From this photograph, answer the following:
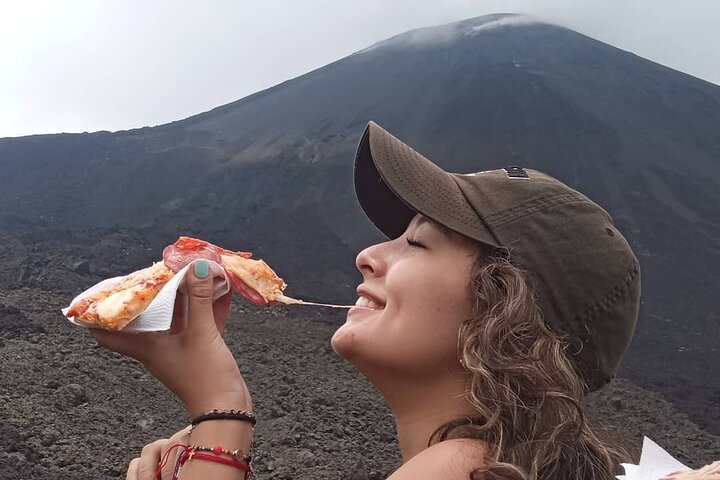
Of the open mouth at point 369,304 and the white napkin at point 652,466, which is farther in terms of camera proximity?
the open mouth at point 369,304

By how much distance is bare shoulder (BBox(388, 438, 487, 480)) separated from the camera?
3.13 ft

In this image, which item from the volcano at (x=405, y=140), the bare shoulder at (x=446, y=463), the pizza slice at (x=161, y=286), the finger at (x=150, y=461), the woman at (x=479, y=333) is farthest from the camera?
the volcano at (x=405, y=140)

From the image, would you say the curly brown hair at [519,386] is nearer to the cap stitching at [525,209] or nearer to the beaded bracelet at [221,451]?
the cap stitching at [525,209]

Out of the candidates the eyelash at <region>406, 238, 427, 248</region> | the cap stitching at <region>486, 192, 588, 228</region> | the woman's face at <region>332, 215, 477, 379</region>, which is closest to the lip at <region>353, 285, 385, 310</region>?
the woman's face at <region>332, 215, 477, 379</region>

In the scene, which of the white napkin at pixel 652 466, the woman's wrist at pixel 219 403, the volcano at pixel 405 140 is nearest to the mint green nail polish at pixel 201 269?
the woman's wrist at pixel 219 403

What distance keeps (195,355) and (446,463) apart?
0.51 m

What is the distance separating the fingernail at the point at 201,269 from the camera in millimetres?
1345

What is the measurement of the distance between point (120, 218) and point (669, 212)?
39.9ft

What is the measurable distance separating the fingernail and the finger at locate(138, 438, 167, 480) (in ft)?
0.97

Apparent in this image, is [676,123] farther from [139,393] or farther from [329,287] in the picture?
[139,393]

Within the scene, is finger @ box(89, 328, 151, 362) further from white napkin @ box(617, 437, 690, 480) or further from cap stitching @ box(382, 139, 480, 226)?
white napkin @ box(617, 437, 690, 480)

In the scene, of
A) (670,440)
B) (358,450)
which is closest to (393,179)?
(358,450)

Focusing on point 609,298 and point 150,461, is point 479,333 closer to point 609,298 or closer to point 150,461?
point 609,298

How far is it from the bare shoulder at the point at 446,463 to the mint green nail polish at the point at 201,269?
552 millimetres
